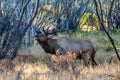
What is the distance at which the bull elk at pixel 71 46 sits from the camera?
41.1ft

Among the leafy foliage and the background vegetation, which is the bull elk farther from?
the leafy foliage

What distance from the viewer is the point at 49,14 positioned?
19.2 meters

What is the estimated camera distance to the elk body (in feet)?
41.1

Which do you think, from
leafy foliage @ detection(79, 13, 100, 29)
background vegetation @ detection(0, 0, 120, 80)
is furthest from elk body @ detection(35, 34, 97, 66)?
leafy foliage @ detection(79, 13, 100, 29)

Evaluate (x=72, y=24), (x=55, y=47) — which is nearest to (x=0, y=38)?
(x=55, y=47)

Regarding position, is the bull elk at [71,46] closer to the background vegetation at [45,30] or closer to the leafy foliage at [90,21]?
the background vegetation at [45,30]

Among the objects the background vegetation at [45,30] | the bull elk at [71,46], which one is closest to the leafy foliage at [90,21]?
the background vegetation at [45,30]

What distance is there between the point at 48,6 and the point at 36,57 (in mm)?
6650

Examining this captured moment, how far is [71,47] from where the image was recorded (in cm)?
1265

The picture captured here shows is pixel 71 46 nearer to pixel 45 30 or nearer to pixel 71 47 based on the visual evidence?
pixel 71 47

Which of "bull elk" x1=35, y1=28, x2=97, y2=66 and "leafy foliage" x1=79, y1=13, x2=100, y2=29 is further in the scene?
"leafy foliage" x1=79, y1=13, x2=100, y2=29

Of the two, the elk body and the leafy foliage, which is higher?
the elk body

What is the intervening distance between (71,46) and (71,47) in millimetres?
37

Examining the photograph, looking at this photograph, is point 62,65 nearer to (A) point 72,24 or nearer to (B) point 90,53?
(B) point 90,53
